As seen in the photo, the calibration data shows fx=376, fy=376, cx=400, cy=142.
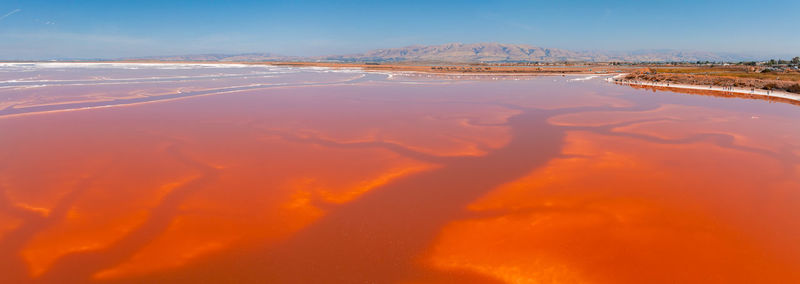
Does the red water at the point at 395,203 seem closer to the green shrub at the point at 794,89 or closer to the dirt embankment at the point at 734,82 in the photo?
the green shrub at the point at 794,89

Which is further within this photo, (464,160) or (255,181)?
(464,160)

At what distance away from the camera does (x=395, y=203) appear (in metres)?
6.88

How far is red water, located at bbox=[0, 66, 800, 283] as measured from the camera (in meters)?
4.98

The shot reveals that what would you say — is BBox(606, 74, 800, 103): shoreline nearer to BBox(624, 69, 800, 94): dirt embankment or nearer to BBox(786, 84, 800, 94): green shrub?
BBox(786, 84, 800, 94): green shrub

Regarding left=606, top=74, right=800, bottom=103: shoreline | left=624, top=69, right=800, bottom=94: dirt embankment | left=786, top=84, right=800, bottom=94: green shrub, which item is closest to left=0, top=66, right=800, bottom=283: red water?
left=606, top=74, right=800, bottom=103: shoreline

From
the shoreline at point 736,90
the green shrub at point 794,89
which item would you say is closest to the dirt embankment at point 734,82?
the green shrub at point 794,89

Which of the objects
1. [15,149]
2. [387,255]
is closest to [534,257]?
[387,255]

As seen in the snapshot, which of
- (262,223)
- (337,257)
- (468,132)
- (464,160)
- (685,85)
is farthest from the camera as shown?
(685,85)

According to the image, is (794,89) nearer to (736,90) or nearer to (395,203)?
(736,90)

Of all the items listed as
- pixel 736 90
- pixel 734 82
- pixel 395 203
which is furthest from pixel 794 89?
pixel 395 203

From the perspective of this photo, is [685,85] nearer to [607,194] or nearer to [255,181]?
[607,194]

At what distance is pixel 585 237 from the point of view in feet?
18.8

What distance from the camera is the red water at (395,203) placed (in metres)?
4.98

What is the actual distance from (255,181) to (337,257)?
3.56 meters
